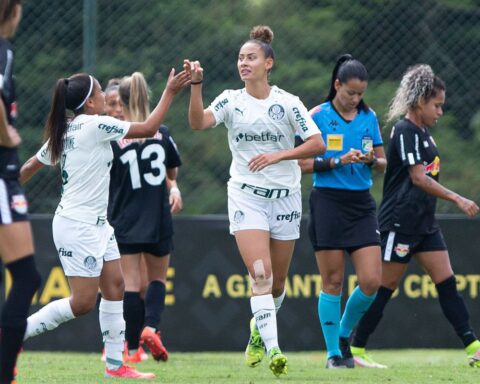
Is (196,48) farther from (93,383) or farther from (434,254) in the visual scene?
(93,383)

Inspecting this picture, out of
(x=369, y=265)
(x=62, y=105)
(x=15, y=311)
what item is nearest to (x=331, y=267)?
(x=369, y=265)

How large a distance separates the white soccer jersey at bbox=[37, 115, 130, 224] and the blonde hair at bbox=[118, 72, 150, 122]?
1.71 meters

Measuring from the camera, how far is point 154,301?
8.84 meters

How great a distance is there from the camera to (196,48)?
36.7 ft

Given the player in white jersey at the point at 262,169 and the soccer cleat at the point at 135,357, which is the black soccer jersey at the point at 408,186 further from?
the soccer cleat at the point at 135,357

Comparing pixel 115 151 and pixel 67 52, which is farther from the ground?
pixel 67 52

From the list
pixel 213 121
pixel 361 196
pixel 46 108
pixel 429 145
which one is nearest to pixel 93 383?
pixel 213 121

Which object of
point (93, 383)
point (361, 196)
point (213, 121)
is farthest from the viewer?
point (361, 196)

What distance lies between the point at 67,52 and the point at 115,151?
2566 millimetres

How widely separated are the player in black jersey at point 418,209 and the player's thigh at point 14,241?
3537 mm

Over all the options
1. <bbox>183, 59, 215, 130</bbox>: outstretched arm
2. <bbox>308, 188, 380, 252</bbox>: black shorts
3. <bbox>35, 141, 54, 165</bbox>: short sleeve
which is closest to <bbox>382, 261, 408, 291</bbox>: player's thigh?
<bbox>308, 188, 380, 252</bbox>: black shorts

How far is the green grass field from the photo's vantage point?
23.4 feet

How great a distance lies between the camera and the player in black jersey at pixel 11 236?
541 centimetres

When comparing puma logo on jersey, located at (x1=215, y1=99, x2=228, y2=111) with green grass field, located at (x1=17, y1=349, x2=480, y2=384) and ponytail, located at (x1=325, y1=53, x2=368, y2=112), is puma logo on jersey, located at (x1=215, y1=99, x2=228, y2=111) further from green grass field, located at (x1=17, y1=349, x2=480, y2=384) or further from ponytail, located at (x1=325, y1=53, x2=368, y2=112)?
green grass field, located at (x1=17, y1=349, x2=480, y2=384)
